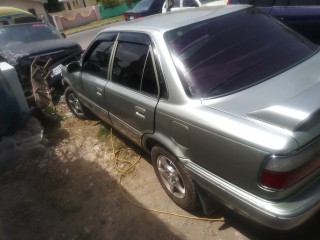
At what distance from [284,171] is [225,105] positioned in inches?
24.0

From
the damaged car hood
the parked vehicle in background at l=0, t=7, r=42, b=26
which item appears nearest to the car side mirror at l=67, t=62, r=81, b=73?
Answer: the damaged car hood

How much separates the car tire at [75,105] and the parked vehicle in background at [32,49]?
0.99 m

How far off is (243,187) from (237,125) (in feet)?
1.40

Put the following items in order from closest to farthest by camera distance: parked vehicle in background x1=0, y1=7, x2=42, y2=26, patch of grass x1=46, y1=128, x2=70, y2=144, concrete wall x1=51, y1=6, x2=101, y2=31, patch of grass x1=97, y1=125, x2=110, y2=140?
patch of grass x1=97, y1=125, x2=110, y2=140
patch of grass x1=46, y1=128, x2=70, y2=144
parked vehicle in background x1=0, y1=7, x2=42, y2=26
concrete wall x1=51, y1=6, x2=101, y2=31

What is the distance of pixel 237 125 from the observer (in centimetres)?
191

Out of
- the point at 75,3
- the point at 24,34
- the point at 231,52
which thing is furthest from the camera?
the point at 75,3

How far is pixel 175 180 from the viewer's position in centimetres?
284

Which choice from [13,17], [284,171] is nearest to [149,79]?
[284,171]

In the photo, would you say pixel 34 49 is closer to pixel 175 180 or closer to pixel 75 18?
pixel 175 180

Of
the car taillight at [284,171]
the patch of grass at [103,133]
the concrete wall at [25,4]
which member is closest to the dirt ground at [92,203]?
the patch of grass at [103,133]

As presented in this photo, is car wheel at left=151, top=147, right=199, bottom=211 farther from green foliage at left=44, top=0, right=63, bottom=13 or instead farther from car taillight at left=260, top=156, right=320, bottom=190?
green foliage at left=44, top=0, right=63, bottom=13

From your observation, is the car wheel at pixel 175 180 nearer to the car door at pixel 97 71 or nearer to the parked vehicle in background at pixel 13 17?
the car door at pixel 97 71

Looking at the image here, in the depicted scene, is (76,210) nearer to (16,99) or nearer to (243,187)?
(243,187)

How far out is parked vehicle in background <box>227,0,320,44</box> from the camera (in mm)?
4484
